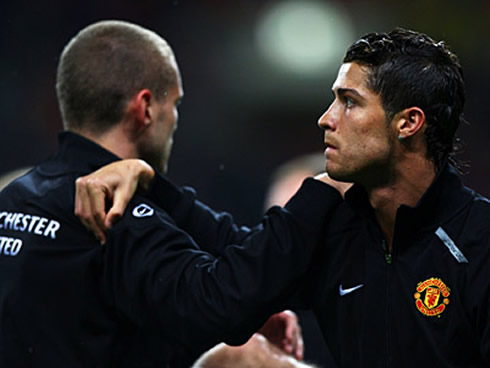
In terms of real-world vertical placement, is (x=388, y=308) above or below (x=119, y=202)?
below

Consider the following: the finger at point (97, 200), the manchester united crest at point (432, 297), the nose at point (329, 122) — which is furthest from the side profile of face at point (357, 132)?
the finger at point (97, 200)

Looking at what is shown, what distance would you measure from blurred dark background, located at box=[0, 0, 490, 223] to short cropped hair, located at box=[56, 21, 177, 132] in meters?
4.93

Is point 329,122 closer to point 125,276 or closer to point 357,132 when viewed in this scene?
point 357,132

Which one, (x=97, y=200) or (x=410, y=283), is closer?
(x=410, y=283)

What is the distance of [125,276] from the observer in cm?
239

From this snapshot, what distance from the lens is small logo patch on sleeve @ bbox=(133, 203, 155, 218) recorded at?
8.05 feet

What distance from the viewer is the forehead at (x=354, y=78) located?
89.7 inches

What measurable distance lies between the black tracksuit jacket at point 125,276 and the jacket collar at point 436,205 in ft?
0.85

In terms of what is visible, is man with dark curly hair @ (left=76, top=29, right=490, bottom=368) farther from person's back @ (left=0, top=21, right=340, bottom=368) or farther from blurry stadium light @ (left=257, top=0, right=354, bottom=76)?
blurry stadium light @ (left=257, top=0, right=354, bottom=76)

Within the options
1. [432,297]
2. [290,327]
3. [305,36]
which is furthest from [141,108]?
[305,36]

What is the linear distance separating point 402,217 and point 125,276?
2.78ft

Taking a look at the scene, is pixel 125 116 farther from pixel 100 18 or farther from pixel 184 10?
pixel 184 10

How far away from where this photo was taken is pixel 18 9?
9.08m

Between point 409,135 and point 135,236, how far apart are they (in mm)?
872
